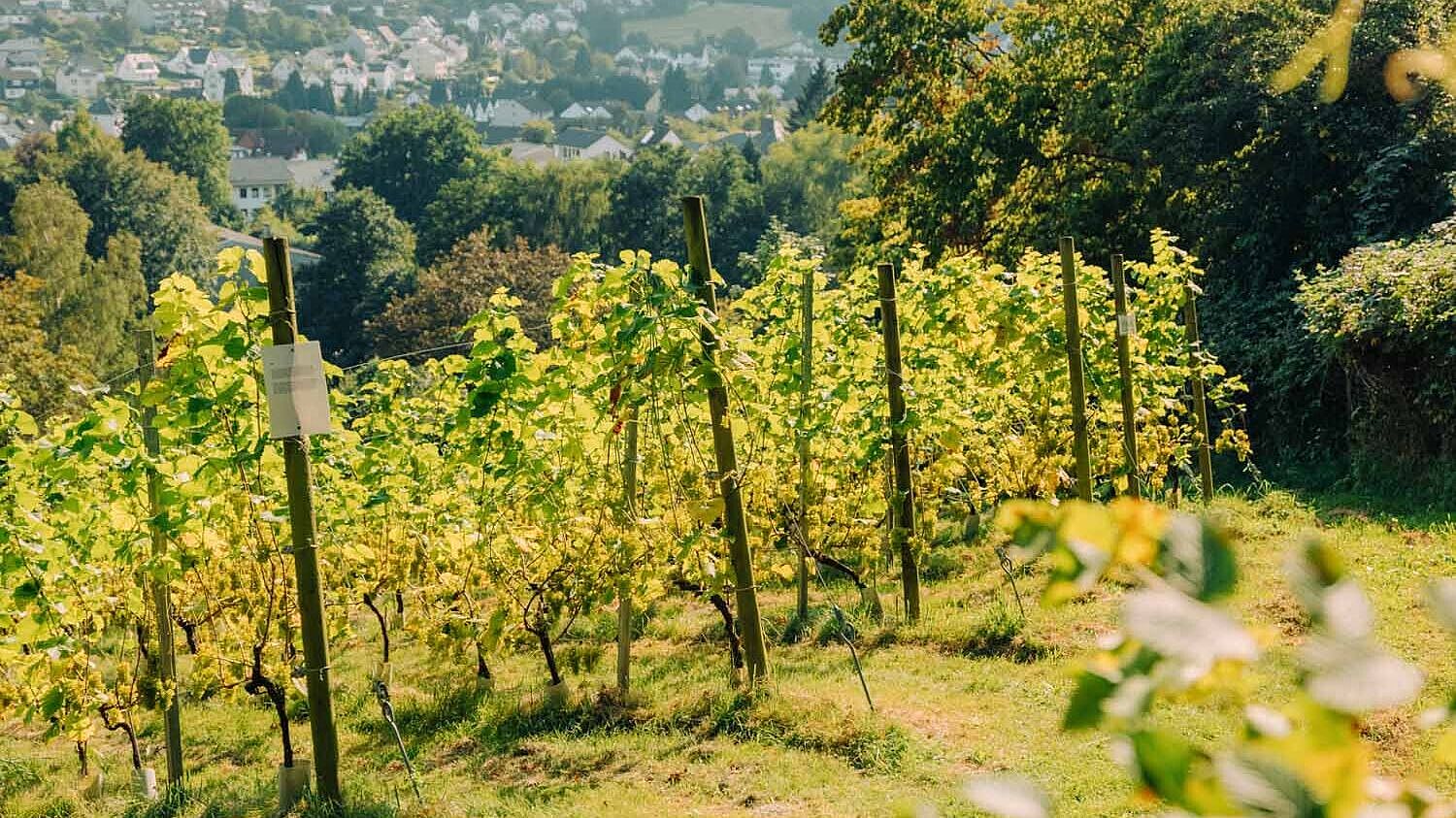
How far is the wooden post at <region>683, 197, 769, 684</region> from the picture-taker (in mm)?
5688

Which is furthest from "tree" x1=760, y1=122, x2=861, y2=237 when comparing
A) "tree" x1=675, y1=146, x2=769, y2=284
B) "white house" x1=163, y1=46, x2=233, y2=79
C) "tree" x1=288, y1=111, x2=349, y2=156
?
"white house" x1=163, y1=46, x2=233, y2=79

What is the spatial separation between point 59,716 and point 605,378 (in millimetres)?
3088

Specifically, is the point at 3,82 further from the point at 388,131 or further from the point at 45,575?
the point at 45,575

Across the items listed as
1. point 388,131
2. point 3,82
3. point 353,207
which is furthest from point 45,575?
point 3,82

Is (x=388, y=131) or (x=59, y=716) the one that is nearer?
(x=59, y=716)

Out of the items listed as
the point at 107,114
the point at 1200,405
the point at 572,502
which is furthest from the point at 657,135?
the point at 572,502

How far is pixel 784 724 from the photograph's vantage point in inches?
229

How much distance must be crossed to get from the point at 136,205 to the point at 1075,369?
6218 cm

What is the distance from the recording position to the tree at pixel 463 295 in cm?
3547

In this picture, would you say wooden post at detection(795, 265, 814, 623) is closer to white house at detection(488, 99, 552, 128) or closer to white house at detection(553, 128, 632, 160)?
white house at detection(553, 128, 632, 160)

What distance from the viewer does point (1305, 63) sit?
42.2 ft

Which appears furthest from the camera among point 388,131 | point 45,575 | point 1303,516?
point 388,131

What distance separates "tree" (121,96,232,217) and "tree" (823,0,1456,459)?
73.6 m

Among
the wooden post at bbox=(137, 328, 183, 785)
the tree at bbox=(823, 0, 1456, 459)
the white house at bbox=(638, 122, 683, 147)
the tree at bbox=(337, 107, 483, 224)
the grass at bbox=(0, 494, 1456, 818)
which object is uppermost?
the white house at bbox=(638, 122, 683, 147)
